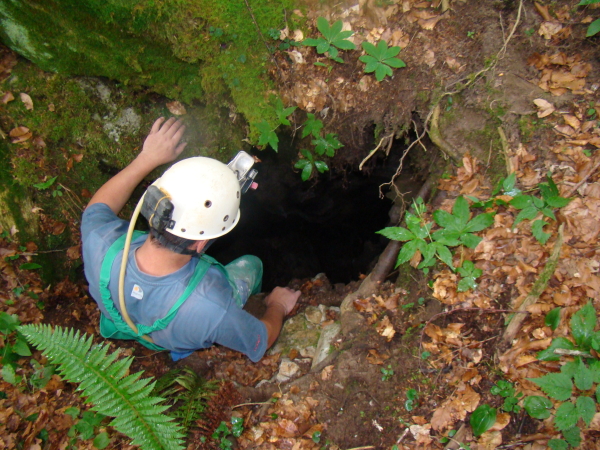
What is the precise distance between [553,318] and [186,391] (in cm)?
289

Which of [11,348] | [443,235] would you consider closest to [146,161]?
[11,348]

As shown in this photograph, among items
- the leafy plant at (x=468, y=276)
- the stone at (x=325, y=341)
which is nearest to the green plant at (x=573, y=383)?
the leafy plant at (x=468, y=276)

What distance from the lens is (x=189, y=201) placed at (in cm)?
273

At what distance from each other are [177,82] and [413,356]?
137 inches

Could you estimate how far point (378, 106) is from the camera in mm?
3715

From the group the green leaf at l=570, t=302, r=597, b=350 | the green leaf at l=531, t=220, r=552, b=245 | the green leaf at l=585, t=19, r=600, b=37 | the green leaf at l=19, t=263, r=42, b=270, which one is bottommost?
the green leaf at l=570, t=302, r=597, b=350

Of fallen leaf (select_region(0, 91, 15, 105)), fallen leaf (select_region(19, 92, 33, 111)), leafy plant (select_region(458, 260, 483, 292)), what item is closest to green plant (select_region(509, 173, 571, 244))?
leafy plant (select_region(458, 260, 483, 292))

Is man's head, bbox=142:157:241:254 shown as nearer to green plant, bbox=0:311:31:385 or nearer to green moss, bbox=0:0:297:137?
green moss, bbox=0:0:297:137

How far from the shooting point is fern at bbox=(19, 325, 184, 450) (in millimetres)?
2387

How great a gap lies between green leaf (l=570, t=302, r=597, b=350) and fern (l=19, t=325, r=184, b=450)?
8.75 ft

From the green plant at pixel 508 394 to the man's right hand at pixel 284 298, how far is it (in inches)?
89.3

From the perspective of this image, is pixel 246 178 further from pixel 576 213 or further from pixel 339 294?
pixel 576 213

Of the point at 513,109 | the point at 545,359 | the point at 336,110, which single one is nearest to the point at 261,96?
the point at 336,110

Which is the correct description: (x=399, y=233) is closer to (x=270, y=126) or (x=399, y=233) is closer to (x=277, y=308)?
(x=270, y=126)
